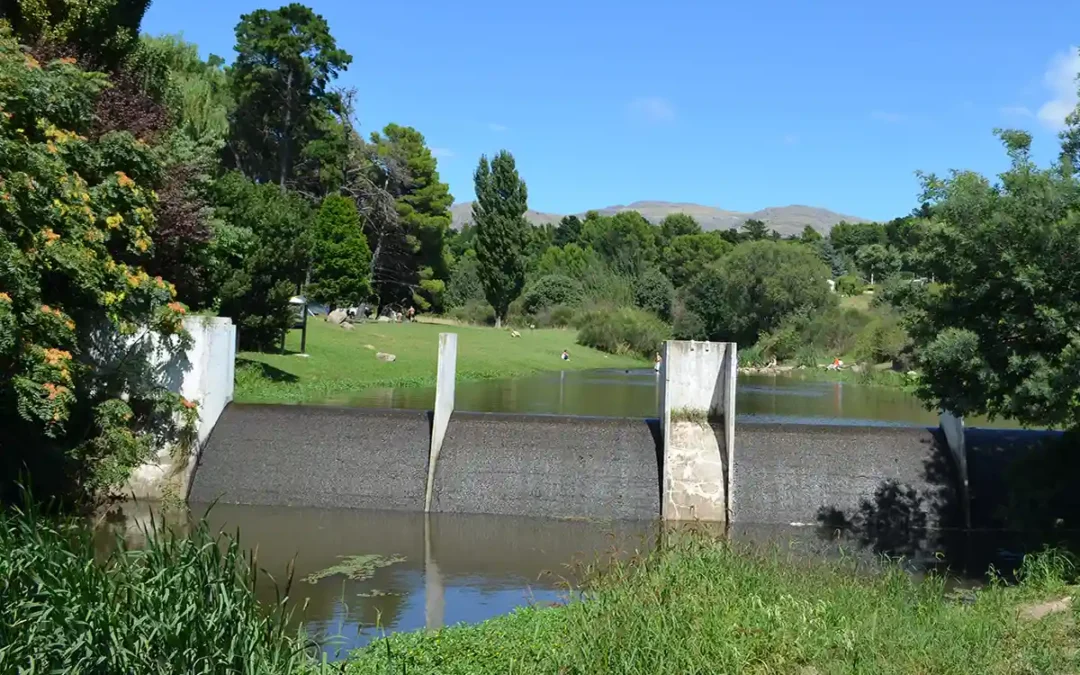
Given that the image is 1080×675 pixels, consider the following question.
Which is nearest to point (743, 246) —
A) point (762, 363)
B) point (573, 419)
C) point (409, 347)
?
point (762, 363)

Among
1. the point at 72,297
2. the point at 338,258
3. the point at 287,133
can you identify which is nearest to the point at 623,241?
the point at 287,133

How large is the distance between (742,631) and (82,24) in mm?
14836

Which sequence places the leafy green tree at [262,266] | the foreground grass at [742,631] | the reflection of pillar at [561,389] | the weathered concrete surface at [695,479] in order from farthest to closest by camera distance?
the reflection of pillar at [561,389] → the leafy green tree at [262,266] → the weathered concrete surface at [695,479] → the foreground grass at [742,631]

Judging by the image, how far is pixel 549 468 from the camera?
47.3ft

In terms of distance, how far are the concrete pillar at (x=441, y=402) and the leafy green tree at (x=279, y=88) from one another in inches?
1267

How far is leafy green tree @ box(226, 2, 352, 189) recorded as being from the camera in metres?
44.1

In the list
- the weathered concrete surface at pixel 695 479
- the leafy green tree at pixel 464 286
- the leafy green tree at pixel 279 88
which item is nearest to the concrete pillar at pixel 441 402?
the weathered concrete surface at pixel 695 479

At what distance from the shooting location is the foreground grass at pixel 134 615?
5.78 metres

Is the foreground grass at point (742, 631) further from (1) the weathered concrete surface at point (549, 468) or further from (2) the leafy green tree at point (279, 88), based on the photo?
(2) the leafy green tree at point (279, 88)

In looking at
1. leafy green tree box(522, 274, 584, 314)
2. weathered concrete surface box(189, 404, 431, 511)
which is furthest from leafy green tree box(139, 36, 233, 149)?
leafy green tree box(522, 274, 584, 314)

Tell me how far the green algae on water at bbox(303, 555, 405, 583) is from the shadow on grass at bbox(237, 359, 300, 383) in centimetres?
1586

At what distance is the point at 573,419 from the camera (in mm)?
15156

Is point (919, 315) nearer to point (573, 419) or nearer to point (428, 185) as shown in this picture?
point (573, 419)

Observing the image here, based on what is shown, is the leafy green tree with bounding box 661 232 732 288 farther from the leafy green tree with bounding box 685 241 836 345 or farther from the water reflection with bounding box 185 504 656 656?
the water reflection with bounding box 185 504 656 656
